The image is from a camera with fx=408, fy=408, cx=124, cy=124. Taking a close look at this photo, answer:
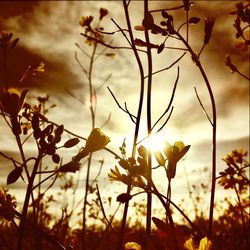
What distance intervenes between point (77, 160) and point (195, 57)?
689 mm

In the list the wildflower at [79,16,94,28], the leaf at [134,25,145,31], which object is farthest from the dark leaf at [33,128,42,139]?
the wildflower at [79,16,94,28]

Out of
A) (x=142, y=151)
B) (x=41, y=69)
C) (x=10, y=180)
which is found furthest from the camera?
(x=41, y=69)

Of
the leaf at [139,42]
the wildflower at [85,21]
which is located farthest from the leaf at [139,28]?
the wildflower at [85,21]

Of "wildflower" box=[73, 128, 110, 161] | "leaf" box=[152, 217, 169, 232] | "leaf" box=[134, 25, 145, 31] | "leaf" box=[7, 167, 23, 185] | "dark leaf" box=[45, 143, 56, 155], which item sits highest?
"leaf" box=[134, 25, 145, 31]

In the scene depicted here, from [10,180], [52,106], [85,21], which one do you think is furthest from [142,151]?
[52,106]

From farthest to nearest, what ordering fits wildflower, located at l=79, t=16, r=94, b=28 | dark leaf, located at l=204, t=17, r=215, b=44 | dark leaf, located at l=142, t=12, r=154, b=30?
1. wildflower, located at l=79, t=16, r=94, b=28
2. dark leaf, located at l=204, t=17, r=215, b=44
3. dark leaf, located at l=142, t=12, r=154, b=30

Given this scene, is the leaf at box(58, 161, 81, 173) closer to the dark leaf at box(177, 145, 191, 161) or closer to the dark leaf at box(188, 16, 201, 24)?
the dark leaf at box(177, 145, 191, 161)

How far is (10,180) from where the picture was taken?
99cm

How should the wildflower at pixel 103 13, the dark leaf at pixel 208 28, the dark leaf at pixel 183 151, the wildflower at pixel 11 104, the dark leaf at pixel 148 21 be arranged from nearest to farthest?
the wildflower at pixel 11 104 → the dark leaf at pixel 183 151 → the dark leaf at pixel 148 21 → the dark leaf at pixel 208 28 → the wildflower at pixel 103 13

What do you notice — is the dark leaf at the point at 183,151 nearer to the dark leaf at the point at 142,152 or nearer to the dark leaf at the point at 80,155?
the dark leaf at the point at 142,152

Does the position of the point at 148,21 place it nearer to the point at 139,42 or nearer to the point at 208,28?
the point at 139,42

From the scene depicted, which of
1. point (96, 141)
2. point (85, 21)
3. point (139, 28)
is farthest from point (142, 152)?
point (85, 21)

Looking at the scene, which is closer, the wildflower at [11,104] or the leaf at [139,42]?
the wildflower at [11,104]

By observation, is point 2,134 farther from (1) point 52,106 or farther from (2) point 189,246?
(1) point 52,106
